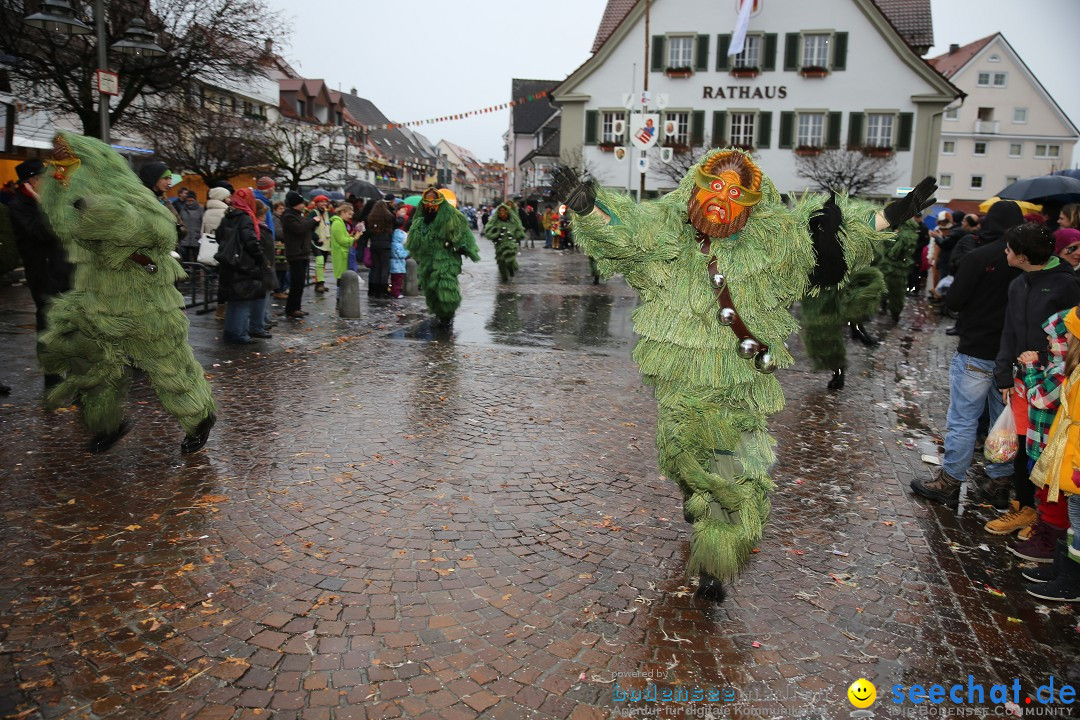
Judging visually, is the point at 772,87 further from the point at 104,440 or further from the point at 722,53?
the point at 104,440

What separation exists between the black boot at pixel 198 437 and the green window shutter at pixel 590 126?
100 feet

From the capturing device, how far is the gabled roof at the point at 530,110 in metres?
66.2

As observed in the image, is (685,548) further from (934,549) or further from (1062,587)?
(1062,587)

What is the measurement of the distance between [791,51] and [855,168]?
5913 mm

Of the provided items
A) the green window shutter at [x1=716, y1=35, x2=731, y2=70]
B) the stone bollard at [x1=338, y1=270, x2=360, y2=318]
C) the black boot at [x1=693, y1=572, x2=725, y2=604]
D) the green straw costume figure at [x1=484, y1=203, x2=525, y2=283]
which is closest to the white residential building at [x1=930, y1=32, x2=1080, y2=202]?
the green window shutter at [x1=716, y1=35, x2=731, y2=70]

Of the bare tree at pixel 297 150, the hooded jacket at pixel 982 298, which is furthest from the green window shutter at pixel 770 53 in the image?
the hooded jacket at pixel 982 298

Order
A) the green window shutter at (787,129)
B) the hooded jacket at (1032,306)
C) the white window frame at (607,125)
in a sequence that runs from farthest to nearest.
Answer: the white window frame at (607,125)
the green window shutter at (787,129)
the hooded jacket at (1032,306)

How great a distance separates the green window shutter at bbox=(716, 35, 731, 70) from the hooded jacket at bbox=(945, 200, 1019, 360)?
30.0 meters

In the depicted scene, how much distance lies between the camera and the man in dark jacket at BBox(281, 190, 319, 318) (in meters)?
11.4

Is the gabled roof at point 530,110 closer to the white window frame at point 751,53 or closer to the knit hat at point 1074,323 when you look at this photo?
the white window frame at point 751,53

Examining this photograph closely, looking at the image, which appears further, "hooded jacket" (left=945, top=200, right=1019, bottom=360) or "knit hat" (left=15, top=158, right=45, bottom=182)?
"knit hat" (left=15, top=158, right=45, bottom=182)

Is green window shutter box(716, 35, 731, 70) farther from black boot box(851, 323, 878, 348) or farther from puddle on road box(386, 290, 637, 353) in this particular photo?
black boot box(851, 323, 878, 348)

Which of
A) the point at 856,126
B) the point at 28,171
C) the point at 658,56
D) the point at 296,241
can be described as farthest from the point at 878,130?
the point at 28,171

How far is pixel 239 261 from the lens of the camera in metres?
8.91
